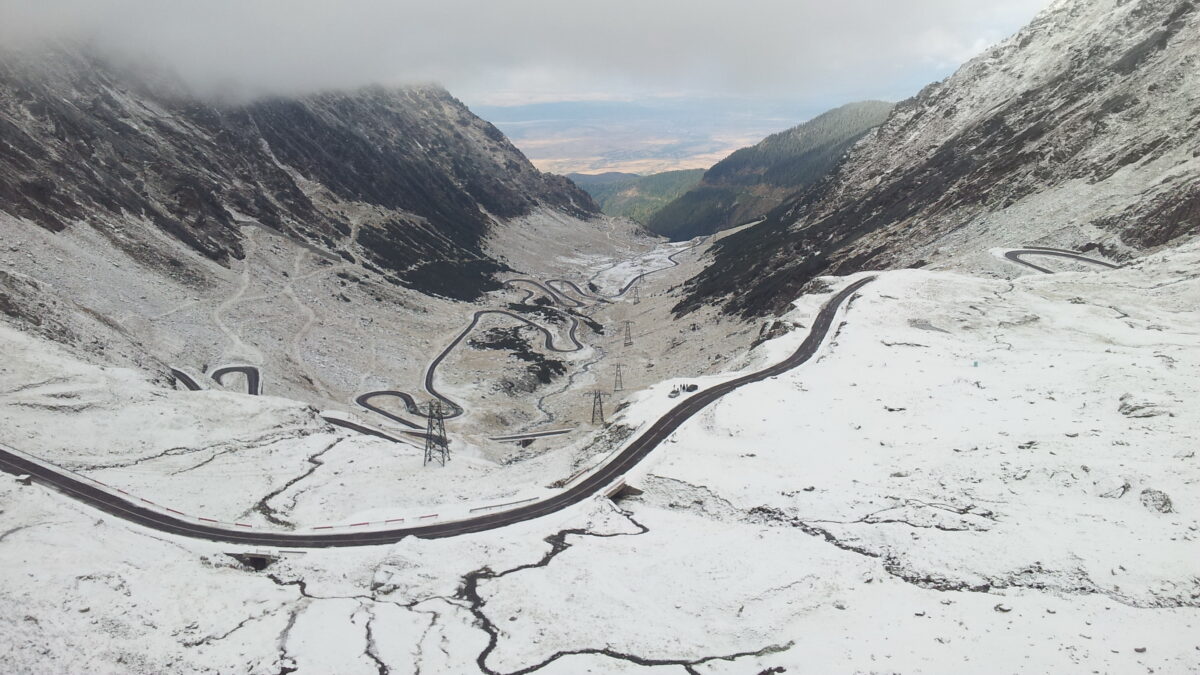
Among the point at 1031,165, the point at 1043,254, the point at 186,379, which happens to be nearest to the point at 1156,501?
the point at 1043,254

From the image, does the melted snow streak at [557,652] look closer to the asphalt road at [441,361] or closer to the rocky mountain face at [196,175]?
the asphalt road at [441,361]

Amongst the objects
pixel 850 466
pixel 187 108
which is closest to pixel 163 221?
pixel 187 108

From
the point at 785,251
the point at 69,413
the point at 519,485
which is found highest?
the point at 785,251

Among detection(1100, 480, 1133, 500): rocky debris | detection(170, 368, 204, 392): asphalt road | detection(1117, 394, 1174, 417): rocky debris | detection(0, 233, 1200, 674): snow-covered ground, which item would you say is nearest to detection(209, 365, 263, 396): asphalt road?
detection(170, 368, 204, 392): asphalt road

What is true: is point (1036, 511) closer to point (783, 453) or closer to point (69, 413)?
point (783, 453)

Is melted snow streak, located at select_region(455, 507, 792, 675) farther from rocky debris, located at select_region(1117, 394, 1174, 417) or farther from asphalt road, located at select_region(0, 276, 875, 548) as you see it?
rocky debris, located at select_region(1117, 394, 1174, 417)

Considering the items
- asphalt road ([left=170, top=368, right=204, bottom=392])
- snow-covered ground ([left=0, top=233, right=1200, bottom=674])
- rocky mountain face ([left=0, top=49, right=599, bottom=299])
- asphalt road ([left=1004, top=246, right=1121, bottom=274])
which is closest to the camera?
snow-covered ground ([left=0, top=233, right=1200, bottom=674])

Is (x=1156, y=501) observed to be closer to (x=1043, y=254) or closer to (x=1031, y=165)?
(x=1043, y=254)
